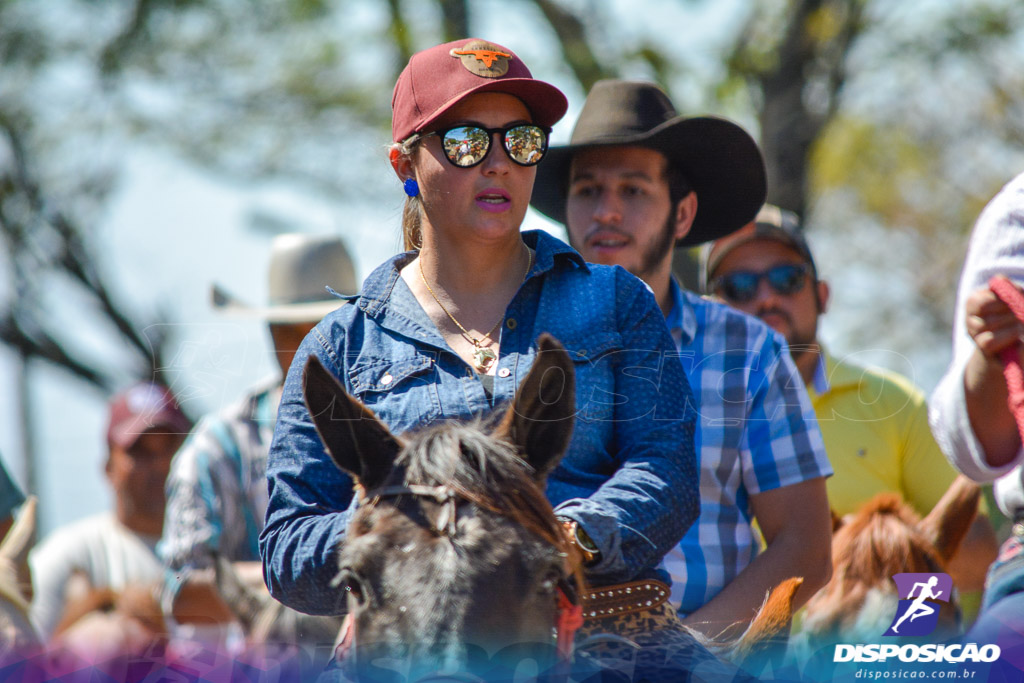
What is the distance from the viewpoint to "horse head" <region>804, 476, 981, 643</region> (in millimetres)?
3973

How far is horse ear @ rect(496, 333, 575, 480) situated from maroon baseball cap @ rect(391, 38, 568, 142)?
2.30 ft

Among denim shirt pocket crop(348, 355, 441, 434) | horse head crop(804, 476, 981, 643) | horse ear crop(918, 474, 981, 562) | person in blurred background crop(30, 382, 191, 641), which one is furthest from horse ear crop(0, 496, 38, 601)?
horse ear crop(918, 474, 981, 562)

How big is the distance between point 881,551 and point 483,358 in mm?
2113

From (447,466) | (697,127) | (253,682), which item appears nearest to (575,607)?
(447,466)

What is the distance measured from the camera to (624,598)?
2.36 meters

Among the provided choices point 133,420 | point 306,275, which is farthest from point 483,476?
point 133,420

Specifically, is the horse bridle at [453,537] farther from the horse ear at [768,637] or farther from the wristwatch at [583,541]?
the horse ear at [768,637]

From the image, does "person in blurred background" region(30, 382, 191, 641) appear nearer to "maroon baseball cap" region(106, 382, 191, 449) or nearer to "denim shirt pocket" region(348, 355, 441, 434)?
"maroon baseball cap" region(106, 382, 191, 449)

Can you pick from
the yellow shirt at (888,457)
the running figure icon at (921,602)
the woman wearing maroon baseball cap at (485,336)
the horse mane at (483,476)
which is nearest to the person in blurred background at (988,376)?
the running figure icon at (921,602)

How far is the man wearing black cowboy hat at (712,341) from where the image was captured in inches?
135

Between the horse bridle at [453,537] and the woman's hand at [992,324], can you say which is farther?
the woman's hand at [992,324]

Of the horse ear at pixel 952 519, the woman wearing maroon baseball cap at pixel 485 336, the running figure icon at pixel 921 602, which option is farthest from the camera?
the horse ear at pixel 952 519

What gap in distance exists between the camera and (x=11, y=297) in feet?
44.3

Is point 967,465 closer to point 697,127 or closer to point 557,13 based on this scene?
point 697,127
